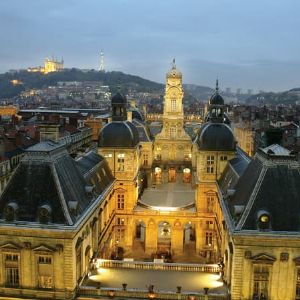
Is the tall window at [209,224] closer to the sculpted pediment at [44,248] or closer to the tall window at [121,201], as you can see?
the tall window at [121,201]

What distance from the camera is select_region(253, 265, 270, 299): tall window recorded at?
34.4 metres

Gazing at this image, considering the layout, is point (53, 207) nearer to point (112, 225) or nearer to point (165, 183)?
point (112, 225)

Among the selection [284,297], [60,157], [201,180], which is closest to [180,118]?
[201,180]

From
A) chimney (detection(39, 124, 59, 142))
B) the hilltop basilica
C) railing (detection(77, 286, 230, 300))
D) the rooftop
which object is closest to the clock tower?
the rooftop

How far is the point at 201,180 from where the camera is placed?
59000mm

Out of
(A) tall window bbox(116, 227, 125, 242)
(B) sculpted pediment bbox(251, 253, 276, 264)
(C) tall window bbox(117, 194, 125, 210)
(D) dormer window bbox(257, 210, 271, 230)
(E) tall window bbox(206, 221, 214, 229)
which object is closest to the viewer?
(B) sculpted pediment bbox(251, 253, 276, 264)

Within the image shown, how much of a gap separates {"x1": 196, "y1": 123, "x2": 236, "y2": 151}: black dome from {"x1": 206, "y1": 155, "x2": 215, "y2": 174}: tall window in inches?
45.3

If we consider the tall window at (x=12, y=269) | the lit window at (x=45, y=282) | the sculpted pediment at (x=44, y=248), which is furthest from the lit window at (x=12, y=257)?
A: the lit window at (x=45, y=282)

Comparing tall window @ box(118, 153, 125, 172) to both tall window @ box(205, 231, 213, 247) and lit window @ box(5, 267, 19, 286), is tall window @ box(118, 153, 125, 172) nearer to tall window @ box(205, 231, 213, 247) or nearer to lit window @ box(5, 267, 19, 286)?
tall window @ box(205, 231, 213, 247)

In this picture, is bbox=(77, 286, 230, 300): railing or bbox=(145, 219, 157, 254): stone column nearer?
bbox=(77, 286, 230, 300): railing

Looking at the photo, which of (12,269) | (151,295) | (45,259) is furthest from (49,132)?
(151,295)

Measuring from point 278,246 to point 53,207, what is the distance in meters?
18.3

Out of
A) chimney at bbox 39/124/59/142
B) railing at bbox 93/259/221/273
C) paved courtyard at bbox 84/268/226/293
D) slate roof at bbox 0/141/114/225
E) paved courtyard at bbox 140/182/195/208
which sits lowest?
paved courtyard at bbox 140/182/195/208

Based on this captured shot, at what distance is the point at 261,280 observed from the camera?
34562 millimetres
